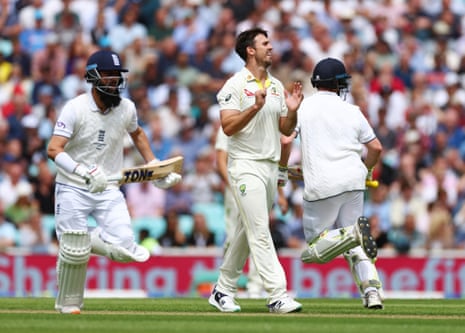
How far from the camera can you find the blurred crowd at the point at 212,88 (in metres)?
16.4

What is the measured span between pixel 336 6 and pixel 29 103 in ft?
17.0

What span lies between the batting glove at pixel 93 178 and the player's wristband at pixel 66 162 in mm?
38

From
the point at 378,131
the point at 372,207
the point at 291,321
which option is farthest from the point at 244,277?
the point at 291,321

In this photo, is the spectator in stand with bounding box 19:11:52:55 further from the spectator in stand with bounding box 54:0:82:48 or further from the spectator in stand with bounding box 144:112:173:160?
the spectator in stand with bounding box 144:112:173:160

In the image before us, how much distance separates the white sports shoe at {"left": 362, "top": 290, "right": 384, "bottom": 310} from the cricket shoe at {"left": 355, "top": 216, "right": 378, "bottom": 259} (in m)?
0.71

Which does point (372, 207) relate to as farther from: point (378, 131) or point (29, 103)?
point (29, 103)

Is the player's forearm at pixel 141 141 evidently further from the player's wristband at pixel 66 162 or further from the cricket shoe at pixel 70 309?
the cricket shoe at pixel 70 309

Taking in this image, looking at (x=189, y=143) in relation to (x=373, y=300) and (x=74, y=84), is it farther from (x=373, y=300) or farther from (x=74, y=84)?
(x=373, y=300)

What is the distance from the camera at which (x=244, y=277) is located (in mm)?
15484

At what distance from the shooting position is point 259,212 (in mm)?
9453

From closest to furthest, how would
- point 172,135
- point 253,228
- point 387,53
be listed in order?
point 253,228
point 172,135
point 387,53

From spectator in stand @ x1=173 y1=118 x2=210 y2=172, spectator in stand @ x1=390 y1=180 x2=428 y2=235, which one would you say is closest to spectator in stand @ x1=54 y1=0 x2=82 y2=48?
spectator in stand @ x1=173 y1=118 x2=210 y2=172

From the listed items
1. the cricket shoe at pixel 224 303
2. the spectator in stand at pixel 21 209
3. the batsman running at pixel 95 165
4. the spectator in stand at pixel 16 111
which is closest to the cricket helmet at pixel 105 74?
the batsman running at pixel 95 165

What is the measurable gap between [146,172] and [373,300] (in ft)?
6.85
